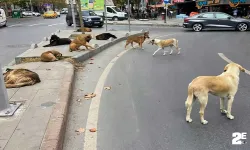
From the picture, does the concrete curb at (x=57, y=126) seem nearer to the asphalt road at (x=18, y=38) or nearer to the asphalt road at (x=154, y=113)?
the asphalt road at (x=154, y=113)

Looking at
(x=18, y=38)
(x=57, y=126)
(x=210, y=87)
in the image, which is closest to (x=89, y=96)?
(x=57, y=126)

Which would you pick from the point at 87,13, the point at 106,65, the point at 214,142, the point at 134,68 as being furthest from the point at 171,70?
the point at 87,13

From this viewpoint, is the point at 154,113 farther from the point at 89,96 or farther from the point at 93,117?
A: the point at 89,96

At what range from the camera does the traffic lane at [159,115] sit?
3785mm

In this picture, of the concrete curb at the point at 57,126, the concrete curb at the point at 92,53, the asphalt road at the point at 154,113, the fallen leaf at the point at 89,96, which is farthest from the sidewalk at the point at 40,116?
the concrete curb at the point at 92,53

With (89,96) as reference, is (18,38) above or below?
above

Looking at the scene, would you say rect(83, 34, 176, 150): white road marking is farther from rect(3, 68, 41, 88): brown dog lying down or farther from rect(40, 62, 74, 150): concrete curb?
rect(3, 68, 41, 88): brown dog lying down

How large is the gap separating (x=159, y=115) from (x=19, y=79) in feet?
10.0

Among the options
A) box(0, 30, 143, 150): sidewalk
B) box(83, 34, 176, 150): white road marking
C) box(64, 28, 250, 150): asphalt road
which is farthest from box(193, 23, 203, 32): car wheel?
box(0, 30, 143, 150): sidewalk

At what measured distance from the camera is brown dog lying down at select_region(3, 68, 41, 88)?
5.78 meters

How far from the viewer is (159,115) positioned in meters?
4.64

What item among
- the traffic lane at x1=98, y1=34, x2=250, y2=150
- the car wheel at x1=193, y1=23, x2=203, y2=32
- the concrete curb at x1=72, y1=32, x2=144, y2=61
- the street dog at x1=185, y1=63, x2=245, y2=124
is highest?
the car wheel at x1=193, y1=23, x2=203, y2=32

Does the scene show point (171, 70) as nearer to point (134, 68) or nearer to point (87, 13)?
point (134, 68)

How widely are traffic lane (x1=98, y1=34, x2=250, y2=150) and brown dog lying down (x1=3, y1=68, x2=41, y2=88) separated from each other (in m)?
1.57
